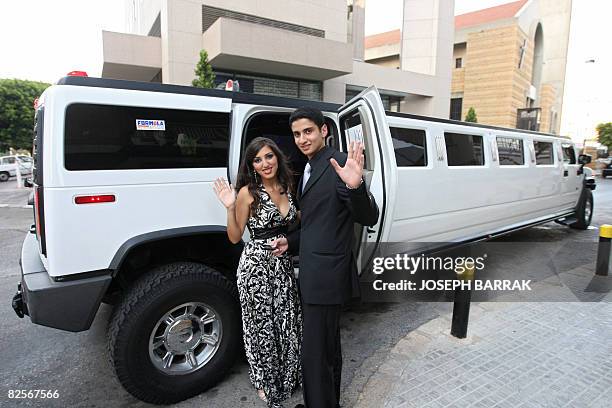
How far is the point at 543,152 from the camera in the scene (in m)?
5.88

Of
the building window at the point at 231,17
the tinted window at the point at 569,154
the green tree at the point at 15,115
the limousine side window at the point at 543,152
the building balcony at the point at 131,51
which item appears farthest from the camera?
the green tree at the point at 15,115

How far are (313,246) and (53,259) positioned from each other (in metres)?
1.52

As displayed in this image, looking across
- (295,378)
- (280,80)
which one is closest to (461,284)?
(295,378)

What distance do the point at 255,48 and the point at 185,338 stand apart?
43.1ft

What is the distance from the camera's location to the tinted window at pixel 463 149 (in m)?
4.16

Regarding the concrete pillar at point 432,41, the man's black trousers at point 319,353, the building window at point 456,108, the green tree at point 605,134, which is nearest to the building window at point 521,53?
the building window at point 456,108

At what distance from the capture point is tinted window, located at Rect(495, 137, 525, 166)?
4915mm

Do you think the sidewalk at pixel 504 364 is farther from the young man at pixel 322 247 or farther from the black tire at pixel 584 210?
the black tire at pixel 584 210

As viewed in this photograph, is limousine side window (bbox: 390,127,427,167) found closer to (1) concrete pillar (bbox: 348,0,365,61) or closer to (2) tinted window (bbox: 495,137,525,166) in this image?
(2) tinted window (bbox: 495,137,525,166)

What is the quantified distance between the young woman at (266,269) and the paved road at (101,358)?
289 mm

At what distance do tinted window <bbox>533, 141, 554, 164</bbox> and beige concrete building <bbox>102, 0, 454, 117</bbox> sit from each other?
35.3 feet

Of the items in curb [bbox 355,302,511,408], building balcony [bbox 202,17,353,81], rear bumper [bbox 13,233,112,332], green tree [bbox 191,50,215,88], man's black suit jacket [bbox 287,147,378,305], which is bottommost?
curb [bbox 355,302,511,408]

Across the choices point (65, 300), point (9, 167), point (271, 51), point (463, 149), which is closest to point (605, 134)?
point (271, 51)

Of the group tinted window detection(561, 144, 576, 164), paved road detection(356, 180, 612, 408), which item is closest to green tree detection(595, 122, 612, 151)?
tinted window detection(561, 144, 576, 164)
